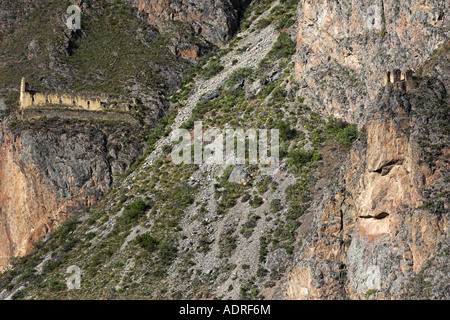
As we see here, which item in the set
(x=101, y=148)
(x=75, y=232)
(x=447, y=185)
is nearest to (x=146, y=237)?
(x=75, y=232)

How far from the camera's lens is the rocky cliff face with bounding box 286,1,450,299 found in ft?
182

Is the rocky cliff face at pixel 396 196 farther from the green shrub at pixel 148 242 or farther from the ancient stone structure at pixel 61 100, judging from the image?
the ancient stone structure at pixel 61 100

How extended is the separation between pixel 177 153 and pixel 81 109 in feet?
41.8

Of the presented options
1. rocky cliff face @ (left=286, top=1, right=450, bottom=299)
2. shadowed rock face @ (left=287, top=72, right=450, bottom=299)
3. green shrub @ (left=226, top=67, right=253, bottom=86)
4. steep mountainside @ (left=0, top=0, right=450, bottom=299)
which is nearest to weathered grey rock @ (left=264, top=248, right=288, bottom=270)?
steep mountainside @ (left=0, top=0, right=450, bottom=299)

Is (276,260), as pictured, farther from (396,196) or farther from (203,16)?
(203,16)

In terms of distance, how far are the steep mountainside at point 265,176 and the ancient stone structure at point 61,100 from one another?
109 inches

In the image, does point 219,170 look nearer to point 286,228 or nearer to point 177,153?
point 177,153

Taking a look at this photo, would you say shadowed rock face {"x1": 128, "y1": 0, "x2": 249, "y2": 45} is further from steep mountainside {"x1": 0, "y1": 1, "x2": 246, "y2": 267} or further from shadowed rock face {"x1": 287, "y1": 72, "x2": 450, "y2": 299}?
shadowed rock face {"x1": 287, "y1": 72, "x2": 450, "y2": 299}

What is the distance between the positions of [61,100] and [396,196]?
4828 cm

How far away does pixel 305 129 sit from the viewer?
82.3 metres

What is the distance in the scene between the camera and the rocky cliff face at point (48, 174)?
89.2 metres

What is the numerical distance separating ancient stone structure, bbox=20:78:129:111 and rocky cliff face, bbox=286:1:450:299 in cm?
3414

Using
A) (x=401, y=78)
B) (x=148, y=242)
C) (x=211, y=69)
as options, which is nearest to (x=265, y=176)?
(x=148, y=242)

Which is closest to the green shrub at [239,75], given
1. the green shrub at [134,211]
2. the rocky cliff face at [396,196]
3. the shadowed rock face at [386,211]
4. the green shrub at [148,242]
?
the green shrub at [134,211]
